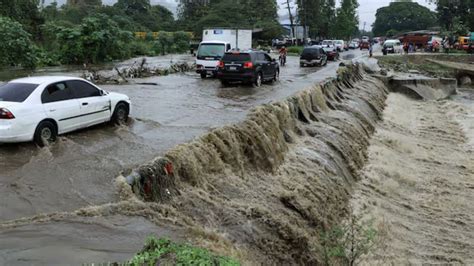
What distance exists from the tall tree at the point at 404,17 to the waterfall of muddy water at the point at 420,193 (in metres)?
124

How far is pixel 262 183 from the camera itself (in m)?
11.1

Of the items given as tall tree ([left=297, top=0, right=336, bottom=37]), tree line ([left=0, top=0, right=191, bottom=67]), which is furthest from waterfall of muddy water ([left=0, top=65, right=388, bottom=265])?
tall tree ([left=297, top=0, right=336, bottom=37])

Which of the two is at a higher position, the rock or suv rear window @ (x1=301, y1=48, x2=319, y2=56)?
suv rear window @ (x1=301, y1=48, x2=319, y2=56)

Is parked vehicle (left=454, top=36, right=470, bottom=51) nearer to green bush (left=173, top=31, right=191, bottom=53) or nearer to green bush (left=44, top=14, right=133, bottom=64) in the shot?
green bush (left=173, top=31, right=191, bottom=53)

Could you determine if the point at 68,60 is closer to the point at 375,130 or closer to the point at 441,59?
the point at 375,130

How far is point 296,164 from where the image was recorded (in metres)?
12.9

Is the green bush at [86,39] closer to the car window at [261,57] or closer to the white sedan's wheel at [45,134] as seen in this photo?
the car window at [261,57]

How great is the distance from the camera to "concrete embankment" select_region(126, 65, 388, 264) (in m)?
8.12

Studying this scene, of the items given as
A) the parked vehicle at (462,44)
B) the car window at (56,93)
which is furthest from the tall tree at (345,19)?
the car window at (56,93)

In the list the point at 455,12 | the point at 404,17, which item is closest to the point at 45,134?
the point at 455,12

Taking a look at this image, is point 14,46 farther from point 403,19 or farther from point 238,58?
point 403,19

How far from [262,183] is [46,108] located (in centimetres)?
484

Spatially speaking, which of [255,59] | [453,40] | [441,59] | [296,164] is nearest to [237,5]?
[453,40]

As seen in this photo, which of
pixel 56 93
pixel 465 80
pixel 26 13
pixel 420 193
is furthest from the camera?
pixel 465 80
